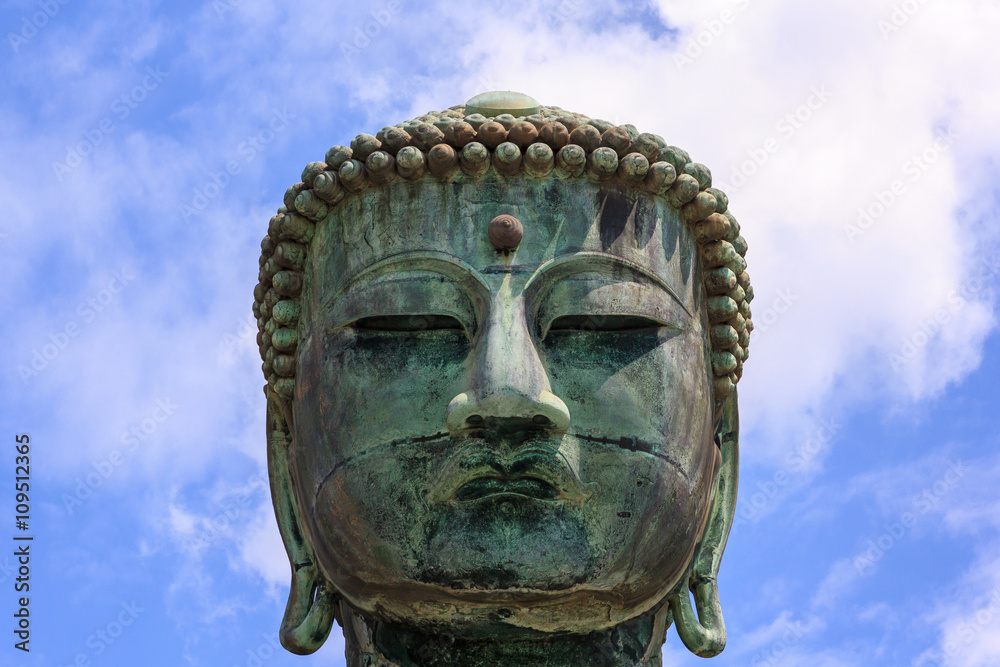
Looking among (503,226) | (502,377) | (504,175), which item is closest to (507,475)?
(502,377)

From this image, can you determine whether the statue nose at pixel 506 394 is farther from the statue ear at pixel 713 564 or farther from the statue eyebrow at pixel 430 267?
the statue ear at pixel 713 564

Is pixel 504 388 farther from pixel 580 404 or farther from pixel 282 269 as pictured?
pixel 282 269

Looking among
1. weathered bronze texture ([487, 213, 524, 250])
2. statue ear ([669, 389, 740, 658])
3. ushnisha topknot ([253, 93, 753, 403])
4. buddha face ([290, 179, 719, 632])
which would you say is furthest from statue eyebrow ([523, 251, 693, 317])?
statue ear ([669, 389, 740, 658])

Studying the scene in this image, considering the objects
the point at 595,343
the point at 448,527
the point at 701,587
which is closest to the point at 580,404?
the point at 595,343

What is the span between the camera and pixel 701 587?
398 inches

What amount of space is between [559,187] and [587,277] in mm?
558

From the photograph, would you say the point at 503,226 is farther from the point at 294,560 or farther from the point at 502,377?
the point at 294,560

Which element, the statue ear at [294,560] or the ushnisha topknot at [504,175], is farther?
the statue ear at [294,560]

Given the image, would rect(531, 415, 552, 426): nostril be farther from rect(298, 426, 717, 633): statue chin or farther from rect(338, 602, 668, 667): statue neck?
rect(338, 602, 668, 667): statue neck

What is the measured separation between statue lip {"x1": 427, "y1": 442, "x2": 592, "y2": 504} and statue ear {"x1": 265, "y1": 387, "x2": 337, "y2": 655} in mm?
1372

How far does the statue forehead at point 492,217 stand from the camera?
Answer: 943 cm

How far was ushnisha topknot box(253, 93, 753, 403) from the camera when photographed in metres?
9.59

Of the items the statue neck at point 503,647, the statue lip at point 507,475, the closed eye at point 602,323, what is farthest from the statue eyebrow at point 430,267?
the statue neck at point 503,647

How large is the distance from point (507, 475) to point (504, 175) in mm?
1715
